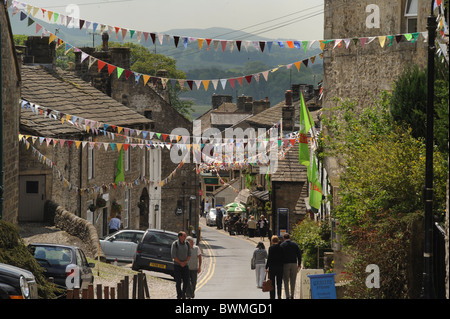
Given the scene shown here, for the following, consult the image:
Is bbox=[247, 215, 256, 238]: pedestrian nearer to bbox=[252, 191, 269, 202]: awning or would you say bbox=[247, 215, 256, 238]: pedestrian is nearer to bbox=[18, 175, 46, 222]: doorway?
bbox=[252, 191, 269, 202]: awning

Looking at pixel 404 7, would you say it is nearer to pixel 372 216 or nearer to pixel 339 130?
pixel 339 130

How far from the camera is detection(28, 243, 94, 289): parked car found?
17.0 metres

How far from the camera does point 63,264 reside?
1731 centimetres

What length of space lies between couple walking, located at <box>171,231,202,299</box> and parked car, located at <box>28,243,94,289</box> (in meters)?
1.99

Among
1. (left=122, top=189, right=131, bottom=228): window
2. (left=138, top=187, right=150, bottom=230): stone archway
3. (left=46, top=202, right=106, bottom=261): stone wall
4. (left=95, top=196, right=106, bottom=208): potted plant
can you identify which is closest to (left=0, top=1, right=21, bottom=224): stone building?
(left=46, top=202, right=106, bottom=261): stone wall

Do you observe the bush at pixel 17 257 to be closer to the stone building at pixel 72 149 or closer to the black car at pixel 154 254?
the black car at pixel 154 254

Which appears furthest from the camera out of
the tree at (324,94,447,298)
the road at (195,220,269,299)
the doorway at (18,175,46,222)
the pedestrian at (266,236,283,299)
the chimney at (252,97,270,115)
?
the chimney at (252,97,270,115)

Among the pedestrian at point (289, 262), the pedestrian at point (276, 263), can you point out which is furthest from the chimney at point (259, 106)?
the pedestrian at point (276, 263)

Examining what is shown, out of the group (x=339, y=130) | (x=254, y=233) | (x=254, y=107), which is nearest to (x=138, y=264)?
(x=339, y=130)

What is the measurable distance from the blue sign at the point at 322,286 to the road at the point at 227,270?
221 inches

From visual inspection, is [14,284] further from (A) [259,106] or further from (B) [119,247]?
(A) [259,106]

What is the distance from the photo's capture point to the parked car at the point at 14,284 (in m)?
11.2

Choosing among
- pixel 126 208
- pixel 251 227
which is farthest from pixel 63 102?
pixel 251 227

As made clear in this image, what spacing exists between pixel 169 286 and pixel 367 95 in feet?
25.2
